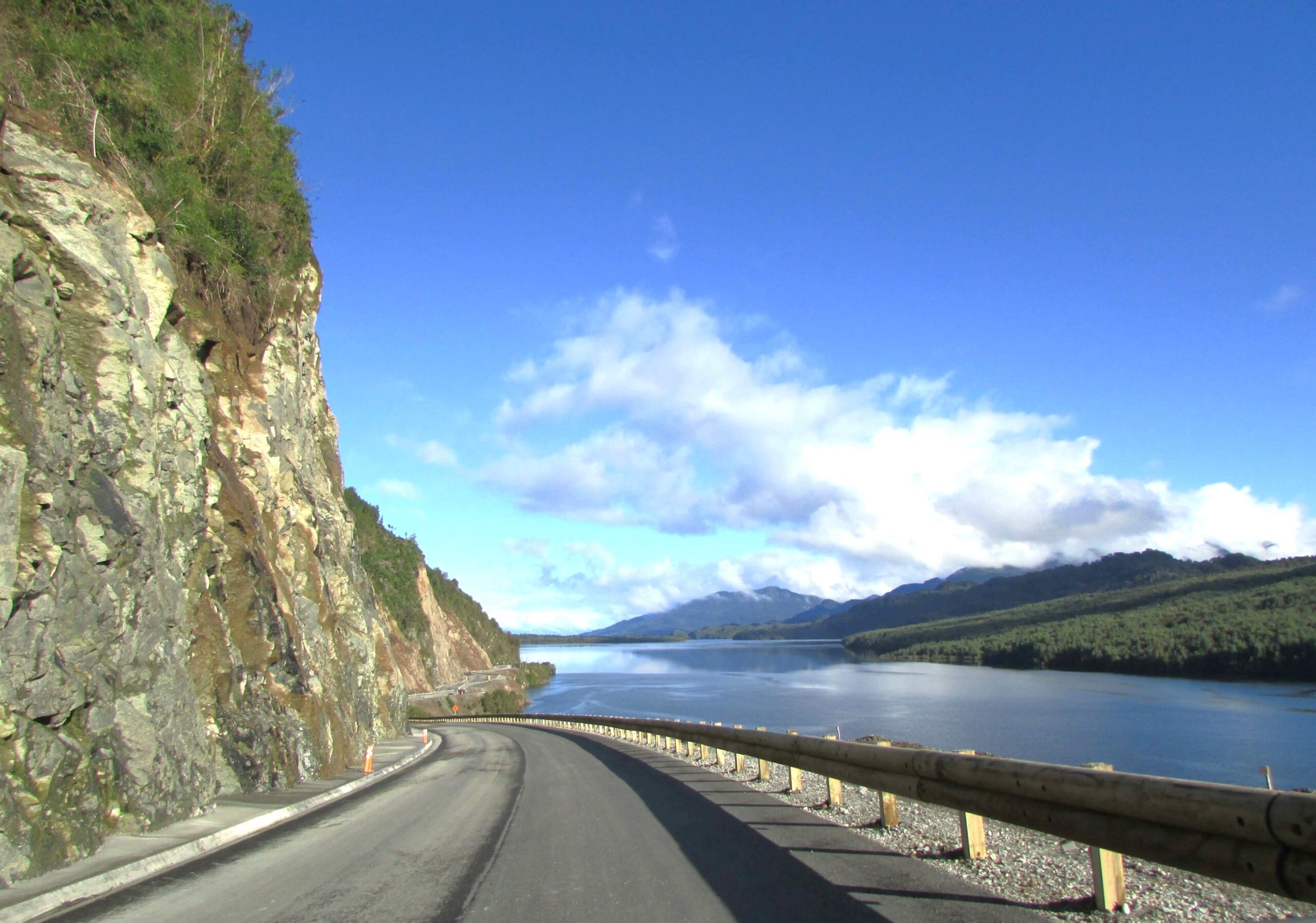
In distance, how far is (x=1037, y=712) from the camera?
5547 centimetres

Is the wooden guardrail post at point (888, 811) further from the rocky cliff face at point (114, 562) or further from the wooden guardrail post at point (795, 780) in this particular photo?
the rocky cliff face at point (114, 562)

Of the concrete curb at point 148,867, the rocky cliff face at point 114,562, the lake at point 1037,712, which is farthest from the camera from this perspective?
the lake at point 1037,712

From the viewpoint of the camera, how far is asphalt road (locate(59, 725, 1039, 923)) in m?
5.49

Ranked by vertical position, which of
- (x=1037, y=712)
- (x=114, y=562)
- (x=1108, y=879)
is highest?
(x=114, y=562)

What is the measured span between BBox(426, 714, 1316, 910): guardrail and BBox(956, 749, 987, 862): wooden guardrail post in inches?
0.5

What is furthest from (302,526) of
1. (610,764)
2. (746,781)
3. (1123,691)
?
(1123,691)

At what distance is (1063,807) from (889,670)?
4728 inches

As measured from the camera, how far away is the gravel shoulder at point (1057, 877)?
480 centimetres

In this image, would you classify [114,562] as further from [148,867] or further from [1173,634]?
[1173,634]

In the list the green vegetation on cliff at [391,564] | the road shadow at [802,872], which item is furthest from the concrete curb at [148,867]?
the green vegetation on cliff at [391,564]

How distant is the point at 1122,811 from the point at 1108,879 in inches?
29.9

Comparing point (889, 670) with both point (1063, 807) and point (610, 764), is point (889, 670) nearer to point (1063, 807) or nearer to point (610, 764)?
point (610, 764)

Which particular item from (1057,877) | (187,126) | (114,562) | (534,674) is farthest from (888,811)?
(534,674)

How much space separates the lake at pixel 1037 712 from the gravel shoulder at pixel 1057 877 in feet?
57.7
